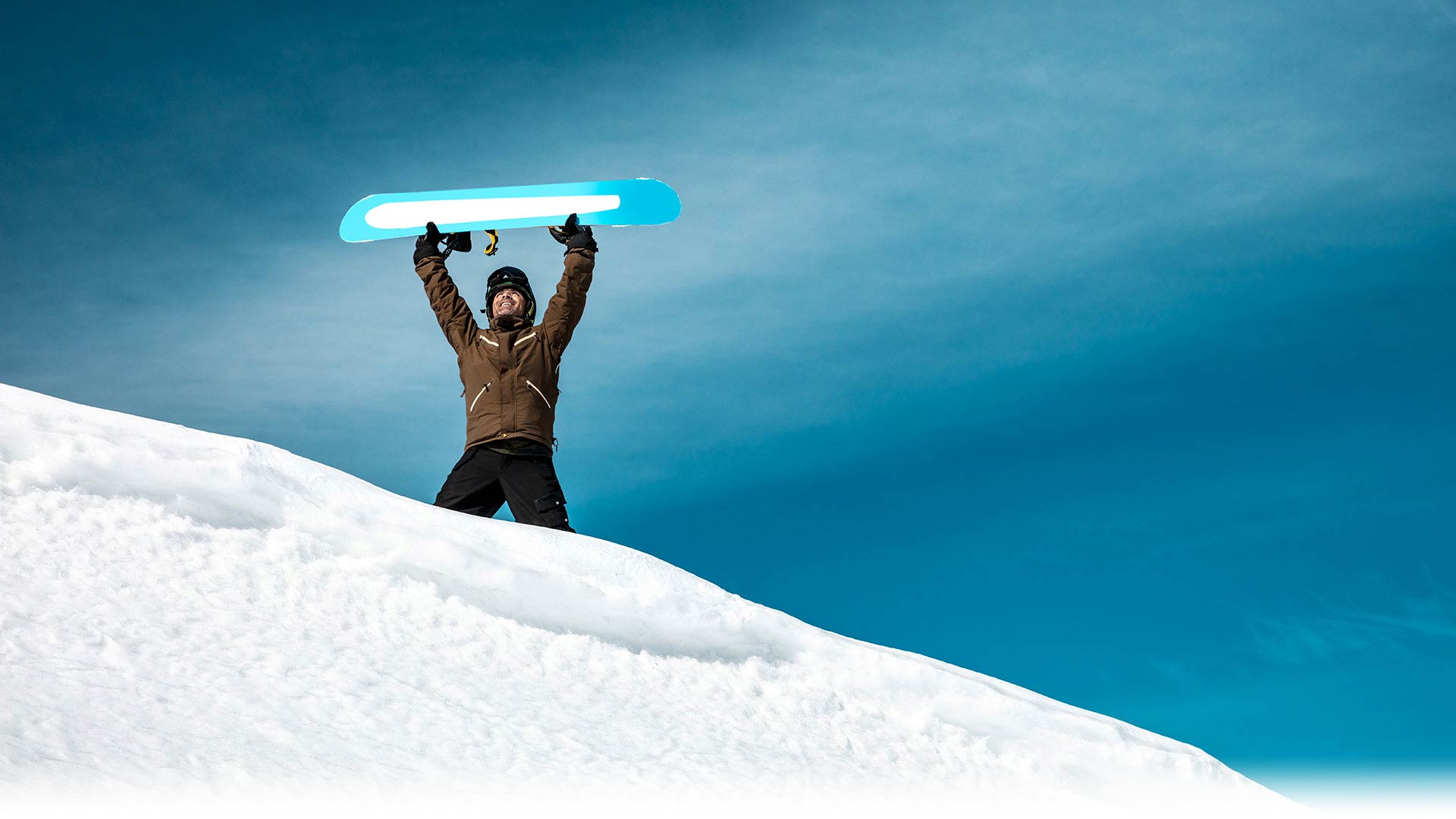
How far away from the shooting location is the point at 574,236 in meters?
7.20

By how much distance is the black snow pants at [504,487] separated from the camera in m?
6.29

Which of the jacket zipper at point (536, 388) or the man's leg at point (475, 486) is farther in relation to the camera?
the jacket zipper at point (536, 388)

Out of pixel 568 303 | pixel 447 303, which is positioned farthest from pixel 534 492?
pixel 447 303

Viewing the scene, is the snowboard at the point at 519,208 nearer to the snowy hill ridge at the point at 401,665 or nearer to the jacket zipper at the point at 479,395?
the jacket zipper at the point at 479,395

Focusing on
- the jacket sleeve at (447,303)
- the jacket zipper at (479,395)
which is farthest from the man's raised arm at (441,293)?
the jacket zipper at (479,395)

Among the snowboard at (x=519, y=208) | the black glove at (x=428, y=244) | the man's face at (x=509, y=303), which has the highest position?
the snowboard at (x=519, y=208)

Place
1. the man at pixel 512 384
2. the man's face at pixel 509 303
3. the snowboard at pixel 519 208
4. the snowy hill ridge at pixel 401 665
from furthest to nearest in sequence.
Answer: the snowboard at pixel 519 208 < the man's face at pixel 509 303 < the man at pixel 512 384 < the snowy hill ridge at pixel 401 665

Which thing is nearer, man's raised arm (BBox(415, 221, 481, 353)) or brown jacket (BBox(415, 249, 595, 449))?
brown jacket (BBox(415, 249, 595, 449))

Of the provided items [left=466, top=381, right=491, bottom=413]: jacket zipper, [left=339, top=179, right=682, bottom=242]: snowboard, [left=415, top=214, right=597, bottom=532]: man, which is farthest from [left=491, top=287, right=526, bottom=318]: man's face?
[left=339, top=179, right=682, bottom=242]: snowboard

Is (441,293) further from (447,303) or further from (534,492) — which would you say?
(534,492)

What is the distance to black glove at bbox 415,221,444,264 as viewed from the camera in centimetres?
734

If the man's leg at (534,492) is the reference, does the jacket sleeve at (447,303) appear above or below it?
above

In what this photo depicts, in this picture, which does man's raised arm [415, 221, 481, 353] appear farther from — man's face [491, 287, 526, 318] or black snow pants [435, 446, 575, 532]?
black snow pants [435, 446, 575, 532]

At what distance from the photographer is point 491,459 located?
255 inches
